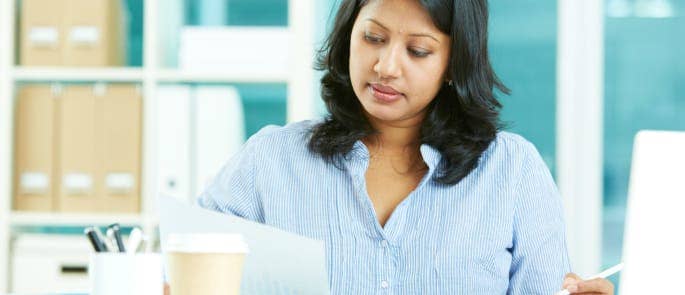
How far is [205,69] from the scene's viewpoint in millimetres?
3012

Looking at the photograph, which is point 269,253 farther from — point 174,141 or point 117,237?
point 174,141

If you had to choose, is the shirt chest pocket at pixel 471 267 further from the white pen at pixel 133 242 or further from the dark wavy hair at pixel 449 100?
the white pen at pixel 133 242

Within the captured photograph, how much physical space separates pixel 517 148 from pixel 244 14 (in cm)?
163

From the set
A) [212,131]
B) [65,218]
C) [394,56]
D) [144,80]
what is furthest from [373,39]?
[65,218]

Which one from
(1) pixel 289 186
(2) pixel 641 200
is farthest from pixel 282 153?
(2) pixel 641 200

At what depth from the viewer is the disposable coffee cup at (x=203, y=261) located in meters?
1.05

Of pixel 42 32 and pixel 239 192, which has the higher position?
pixel 42 32

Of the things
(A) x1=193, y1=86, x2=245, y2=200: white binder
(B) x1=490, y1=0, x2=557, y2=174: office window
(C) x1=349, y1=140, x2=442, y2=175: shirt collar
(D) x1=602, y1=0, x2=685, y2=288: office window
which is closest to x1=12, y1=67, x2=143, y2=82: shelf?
(A) x1=193, y1=86, x2=245, y2=200: white binder

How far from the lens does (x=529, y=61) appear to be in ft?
11.1

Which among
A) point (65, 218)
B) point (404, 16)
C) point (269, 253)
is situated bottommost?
point (65, 218)

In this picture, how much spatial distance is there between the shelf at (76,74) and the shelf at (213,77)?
8cm

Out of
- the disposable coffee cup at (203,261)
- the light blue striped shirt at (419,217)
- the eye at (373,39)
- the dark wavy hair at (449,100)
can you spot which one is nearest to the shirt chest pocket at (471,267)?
the light blue striped shirt at (419,217)

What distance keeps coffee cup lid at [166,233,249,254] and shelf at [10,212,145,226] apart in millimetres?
1958

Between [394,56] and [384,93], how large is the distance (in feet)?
0.22
